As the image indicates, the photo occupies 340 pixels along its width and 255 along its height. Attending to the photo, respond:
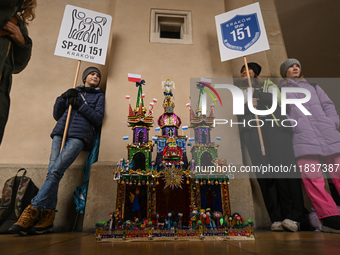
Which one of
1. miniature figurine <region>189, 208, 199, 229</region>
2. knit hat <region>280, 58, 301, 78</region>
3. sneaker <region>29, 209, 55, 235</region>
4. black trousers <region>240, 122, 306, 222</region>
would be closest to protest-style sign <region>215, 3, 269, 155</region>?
knit hat <region>280, 58, 301, 78</region>

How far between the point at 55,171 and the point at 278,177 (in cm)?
247

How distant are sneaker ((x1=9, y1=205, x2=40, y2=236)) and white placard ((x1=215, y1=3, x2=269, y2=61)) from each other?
2.89 meters

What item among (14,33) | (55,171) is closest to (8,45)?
(14,33)

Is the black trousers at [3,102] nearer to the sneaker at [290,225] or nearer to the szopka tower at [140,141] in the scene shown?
the szopka tower at [140,141]

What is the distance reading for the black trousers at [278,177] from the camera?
247 cm

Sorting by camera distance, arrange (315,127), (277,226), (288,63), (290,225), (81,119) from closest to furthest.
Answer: (290,225), (277,226), (315,127), (81,119), (288,63)

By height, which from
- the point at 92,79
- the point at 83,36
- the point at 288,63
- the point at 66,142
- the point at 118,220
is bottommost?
the point at 118,220

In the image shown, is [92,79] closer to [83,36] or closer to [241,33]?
[83,36]

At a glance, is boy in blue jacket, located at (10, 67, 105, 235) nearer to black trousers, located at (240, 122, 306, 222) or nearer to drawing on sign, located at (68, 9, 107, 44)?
drawing on sign, located at (68, 9, 107, 44)

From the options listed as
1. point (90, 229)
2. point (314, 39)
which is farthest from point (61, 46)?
point (314, 39)

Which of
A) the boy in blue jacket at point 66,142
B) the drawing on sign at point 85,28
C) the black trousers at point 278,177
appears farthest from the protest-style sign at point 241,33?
the boy in blue jacket at point 66,142

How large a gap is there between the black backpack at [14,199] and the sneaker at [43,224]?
33 cm

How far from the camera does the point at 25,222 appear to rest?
78.7 inches

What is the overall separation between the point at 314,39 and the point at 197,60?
21.8 ft
